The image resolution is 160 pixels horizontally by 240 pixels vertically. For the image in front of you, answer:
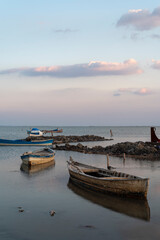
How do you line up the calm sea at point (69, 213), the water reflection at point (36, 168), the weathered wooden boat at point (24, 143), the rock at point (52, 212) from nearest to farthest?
the calm sea at point (69, 213), the rock at point (52, 212), the water reflection at point (36, 168), the weathered wooden boat at point (24, 143)

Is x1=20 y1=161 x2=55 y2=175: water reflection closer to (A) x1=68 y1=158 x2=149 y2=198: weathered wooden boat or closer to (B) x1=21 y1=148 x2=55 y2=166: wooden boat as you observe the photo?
(B) x1=21 y1=148 x2=55 y2=166: wooden boat

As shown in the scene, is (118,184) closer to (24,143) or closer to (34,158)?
(34,158)

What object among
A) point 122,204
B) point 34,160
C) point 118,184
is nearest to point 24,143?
point 34,160

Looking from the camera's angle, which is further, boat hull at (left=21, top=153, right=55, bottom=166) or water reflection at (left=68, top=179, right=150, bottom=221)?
boat hull at (left=21, top=153, right=55, bottom=166)

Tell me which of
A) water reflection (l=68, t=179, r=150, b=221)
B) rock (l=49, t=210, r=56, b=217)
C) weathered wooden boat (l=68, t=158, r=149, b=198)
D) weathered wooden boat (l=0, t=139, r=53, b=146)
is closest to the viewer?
rock (l=49, t=210, r=56, b=217)

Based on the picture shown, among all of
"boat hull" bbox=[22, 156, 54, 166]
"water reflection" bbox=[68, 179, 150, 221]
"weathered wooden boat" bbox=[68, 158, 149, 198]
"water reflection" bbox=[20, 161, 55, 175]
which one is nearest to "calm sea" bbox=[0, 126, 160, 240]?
A: "water reflection" bbox=[68, 179, 150, 221]

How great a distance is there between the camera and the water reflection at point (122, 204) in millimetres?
14828

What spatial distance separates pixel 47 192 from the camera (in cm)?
1895

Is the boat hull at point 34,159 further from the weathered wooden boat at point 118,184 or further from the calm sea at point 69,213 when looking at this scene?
the weathered wooden boat at point 118,184

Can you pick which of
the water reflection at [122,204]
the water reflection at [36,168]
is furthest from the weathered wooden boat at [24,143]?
the water reflection at [122,204]

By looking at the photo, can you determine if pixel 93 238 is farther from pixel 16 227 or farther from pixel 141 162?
pixel 141 162

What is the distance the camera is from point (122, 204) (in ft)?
53.4

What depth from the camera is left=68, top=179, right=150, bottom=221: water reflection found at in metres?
14.8

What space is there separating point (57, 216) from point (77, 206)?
2.18 metres
